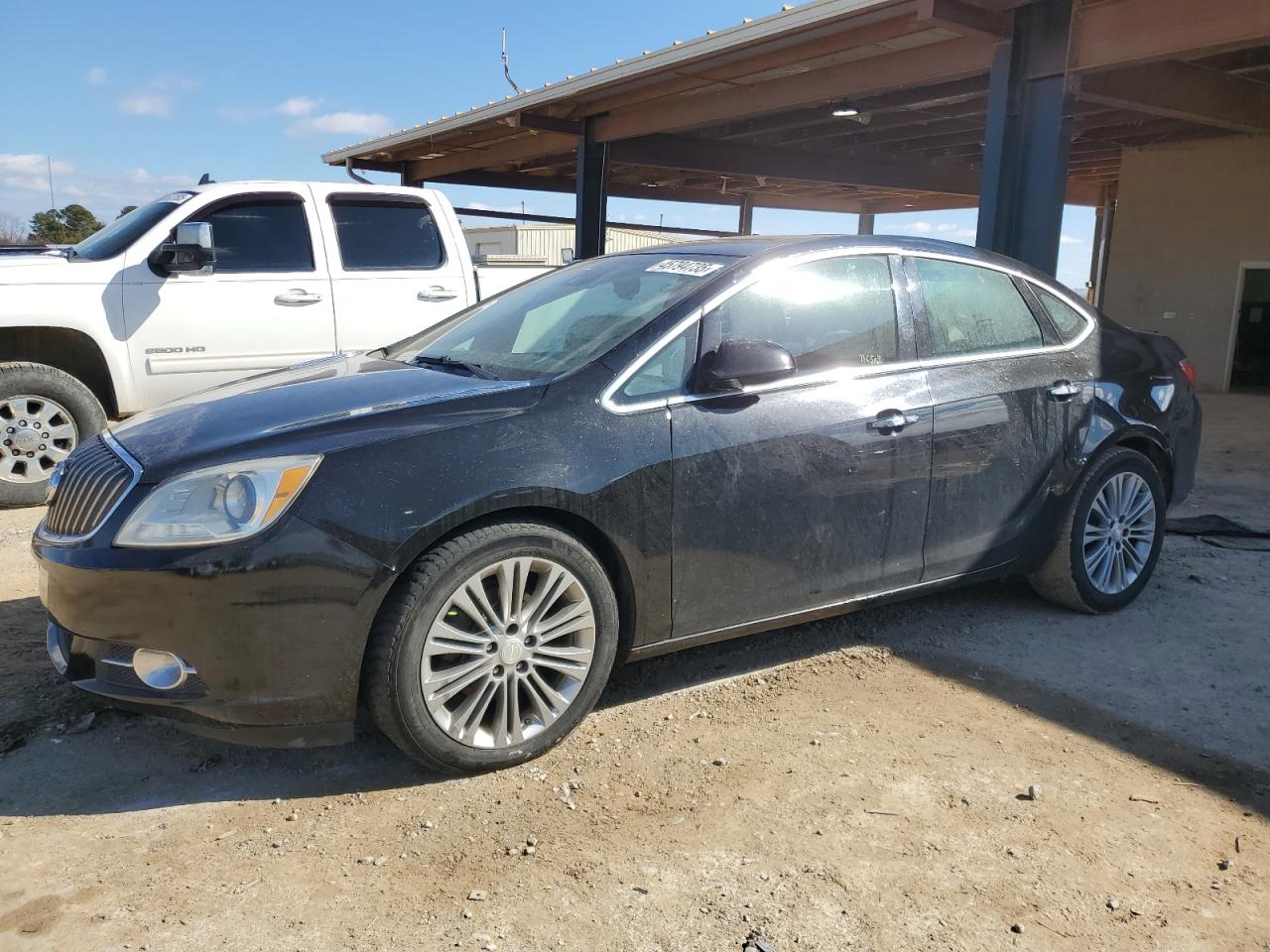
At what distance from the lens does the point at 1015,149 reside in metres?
8.91

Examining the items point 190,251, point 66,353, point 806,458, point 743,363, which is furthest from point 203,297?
point 806,458

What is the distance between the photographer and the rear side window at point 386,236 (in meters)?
7.05

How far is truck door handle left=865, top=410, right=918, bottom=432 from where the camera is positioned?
3697mm

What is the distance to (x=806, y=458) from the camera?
3529 millimetres

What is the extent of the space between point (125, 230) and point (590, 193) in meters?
9.10

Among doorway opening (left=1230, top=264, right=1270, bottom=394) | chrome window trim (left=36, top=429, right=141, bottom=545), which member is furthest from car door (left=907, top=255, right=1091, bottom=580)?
doorway opening (left=1230, top=264, right=1270, bottom=394)

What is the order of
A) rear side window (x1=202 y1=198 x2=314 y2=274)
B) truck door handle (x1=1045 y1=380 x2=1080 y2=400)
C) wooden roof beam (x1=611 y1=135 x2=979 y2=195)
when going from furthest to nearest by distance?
wooden roof beam (x1=611 y1=135 x2=979 y2=195), rear side window (x1=202 y1=198 x2=314 y2=274), truck door handle (x1=1045 y1=380 x2=1080 y2=400)

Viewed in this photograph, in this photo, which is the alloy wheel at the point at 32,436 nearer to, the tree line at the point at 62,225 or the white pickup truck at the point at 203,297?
the white pickup truck at the point at 203,297

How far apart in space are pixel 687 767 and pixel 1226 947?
147 cm

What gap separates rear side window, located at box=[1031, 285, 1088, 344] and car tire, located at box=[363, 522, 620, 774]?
2533mm

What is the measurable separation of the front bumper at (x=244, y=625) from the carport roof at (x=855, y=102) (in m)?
7.34

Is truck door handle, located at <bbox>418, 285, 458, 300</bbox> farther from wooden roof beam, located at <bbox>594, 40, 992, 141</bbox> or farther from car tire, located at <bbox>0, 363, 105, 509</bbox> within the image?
wooden roof beam, located at <bbox>594, 40, 992, 141</bbox>

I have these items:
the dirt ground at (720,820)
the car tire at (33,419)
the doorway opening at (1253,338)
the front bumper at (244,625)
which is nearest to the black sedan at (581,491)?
the front bumper at (244,625)

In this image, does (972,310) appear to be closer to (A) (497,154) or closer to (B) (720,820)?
(B) (720,820)
